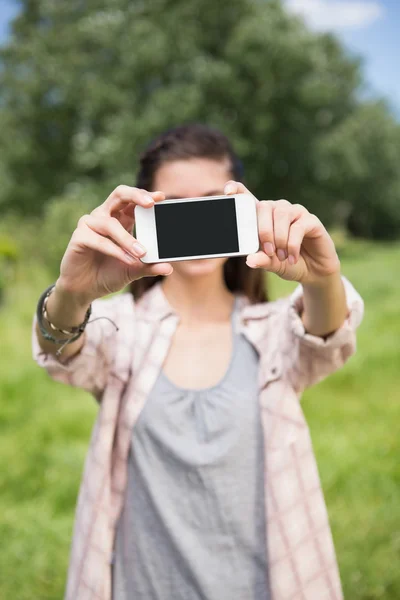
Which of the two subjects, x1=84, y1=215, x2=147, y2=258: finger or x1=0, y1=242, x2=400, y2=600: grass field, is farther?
x1=0, y1=242, x2=400, y2=600: grass field

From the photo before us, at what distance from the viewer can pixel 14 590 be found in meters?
3.00

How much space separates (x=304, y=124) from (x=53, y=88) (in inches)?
300

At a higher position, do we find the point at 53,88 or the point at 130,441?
the point at 53,88

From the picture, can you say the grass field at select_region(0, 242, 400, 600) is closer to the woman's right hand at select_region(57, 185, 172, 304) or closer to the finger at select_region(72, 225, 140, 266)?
the woman's right hand at select_region(57, 185, 172, 304)

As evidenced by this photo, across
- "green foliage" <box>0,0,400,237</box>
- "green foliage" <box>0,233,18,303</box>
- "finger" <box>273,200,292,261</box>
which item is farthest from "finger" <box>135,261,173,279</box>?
"green foliage" <box>0,0,400,237</box>

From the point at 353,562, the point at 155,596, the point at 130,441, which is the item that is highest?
the point at 130,441

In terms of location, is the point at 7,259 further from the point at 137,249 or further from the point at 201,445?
the point at 137,249

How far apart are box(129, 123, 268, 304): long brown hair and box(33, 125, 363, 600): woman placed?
0.01m

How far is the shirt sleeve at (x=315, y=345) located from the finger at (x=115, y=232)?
1.69 feet

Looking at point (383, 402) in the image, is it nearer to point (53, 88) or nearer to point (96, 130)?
point (96, 130)

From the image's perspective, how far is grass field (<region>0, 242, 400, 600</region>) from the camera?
3.10 meters

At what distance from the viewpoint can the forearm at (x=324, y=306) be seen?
1.40m

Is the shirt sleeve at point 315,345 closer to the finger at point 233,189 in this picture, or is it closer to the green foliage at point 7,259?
the finger at point 233,189

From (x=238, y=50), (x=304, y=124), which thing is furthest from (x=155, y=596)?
(x=304, y=124)
